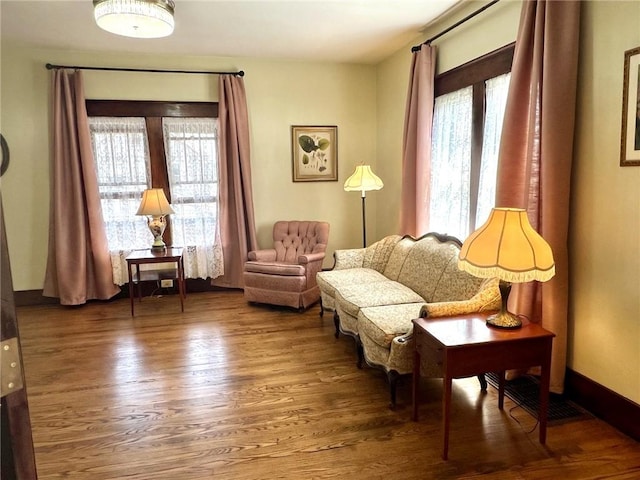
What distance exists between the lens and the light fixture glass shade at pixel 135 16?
2.79 meters

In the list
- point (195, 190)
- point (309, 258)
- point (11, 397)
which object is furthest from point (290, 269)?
point (11, 397)

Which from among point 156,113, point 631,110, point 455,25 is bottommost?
point 631,110

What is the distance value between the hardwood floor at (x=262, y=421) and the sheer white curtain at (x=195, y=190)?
60.1 inches

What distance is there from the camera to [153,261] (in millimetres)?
4414

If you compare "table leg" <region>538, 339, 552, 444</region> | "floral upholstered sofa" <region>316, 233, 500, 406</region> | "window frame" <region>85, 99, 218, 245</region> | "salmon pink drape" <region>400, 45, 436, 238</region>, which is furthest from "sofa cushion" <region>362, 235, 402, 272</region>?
"window frame" <region>85, 99, 218, 245</region>

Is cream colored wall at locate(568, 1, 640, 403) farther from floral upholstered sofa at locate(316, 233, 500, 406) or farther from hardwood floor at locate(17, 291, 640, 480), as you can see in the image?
floral upholstered sofa at locate(316, 233, 500, 406)

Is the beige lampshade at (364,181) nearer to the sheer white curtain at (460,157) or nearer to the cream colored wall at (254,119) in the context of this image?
the sheer white curtain at (460,157)

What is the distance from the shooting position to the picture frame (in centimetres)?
218

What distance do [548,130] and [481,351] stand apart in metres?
1.35

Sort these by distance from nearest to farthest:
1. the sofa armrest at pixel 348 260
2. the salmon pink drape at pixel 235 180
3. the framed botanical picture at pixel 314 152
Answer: the sofa armrest at pixel 348 260
the salmon pink drape at pixel 235 180
the framed botanical picture at pixel 314 152

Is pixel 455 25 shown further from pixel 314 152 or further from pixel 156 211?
pixel 156 211

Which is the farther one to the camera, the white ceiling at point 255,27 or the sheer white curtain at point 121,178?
the sheer white curtain at point 121,178

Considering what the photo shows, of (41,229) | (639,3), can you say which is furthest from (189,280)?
(639,3)

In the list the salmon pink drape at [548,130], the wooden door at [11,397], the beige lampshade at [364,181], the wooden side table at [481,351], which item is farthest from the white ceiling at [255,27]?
the wooden door at [11,397]
